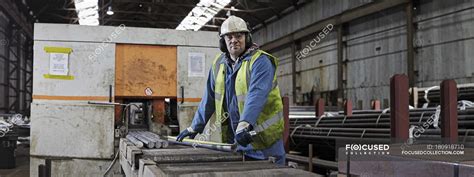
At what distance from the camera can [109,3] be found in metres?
12.2

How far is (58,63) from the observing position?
3758mm

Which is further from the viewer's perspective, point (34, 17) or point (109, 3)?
point (34, 17)

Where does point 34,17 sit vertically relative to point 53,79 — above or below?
above

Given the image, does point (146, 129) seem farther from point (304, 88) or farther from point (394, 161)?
point (304, 88)

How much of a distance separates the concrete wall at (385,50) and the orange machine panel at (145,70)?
225 inches

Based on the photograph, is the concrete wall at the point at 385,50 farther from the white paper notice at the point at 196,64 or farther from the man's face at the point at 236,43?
the man's face at the point at 236,43

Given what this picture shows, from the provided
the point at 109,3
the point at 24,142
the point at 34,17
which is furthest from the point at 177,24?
the point at 24,142

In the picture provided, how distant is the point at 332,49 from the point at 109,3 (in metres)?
6.29

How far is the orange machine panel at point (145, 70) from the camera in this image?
3877 millimetres

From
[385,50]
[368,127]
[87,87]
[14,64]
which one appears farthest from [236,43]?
[14,64]

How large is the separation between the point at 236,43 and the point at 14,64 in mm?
14169

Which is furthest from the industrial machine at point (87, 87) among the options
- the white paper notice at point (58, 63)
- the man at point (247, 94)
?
the man at point (247, 94)

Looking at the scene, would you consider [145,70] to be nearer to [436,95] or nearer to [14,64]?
[436,95]

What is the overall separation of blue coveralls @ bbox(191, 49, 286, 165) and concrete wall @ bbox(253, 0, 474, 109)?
6113 mm
